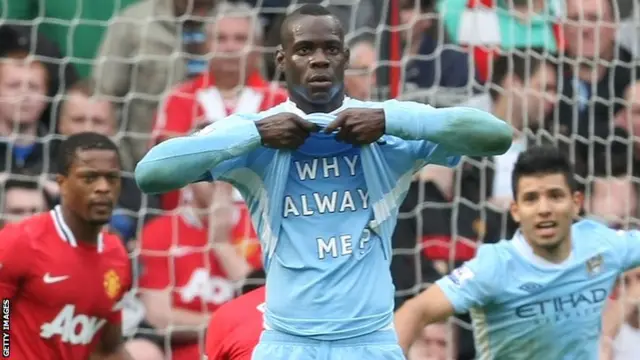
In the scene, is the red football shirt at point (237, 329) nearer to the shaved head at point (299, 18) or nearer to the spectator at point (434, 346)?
the shaved head at point (299, 18)

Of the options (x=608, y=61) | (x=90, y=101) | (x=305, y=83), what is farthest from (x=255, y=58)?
(x=305, y=83)

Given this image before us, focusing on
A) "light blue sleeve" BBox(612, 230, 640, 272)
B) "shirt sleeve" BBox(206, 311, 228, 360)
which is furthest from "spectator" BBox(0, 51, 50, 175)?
"light blue sleeve" BBox(612, 230, 640, 272)

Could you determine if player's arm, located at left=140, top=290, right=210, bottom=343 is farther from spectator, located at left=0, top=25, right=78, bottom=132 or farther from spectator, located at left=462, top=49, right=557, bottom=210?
spectator, located at left=462, top=49, right=557, bottom=210

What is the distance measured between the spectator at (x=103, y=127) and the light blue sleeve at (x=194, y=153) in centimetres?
304

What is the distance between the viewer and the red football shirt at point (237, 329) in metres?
4.59

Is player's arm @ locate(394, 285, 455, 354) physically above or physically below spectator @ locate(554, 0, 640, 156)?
below

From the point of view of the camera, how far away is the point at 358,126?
3568 millimetres

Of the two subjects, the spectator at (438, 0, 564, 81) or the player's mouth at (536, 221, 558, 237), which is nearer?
the player's mouth at (536, 221, 558, 237)

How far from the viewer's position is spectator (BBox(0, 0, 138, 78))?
6.93 metres

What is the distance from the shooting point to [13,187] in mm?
6469

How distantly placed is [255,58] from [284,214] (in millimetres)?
3209

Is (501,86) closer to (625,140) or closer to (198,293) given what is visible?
(625,140)

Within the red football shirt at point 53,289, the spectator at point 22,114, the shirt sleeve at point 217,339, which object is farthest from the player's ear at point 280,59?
the spectator at point 22,114

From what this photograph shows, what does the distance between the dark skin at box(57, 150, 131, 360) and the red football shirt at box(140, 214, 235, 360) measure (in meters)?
0.84
